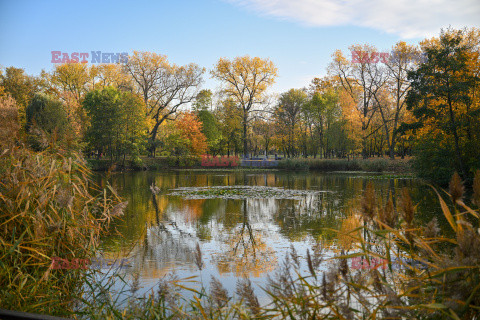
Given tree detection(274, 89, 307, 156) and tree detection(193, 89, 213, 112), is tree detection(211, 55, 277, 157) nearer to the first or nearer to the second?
tree detection(193, 89, 213, 112)

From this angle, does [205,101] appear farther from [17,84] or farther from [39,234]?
[39,234]

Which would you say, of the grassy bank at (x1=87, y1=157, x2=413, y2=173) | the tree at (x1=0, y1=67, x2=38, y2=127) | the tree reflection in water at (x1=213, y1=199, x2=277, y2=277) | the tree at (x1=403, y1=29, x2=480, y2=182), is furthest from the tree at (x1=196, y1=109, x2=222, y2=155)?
the tree reflection in water at (x1=213, y1=199, x2=277, y2=277)

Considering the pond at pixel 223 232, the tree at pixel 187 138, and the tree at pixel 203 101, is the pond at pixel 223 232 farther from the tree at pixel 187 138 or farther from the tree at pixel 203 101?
the tree at pixel 203 101

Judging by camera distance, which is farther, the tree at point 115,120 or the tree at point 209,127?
the tree at point 209,127

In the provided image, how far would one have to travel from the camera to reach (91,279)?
4605mm

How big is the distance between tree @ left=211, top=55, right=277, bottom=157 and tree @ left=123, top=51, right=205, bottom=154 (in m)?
3.60

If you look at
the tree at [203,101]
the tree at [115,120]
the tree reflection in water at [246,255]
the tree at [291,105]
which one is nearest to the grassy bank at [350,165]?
the tree at [291,105]

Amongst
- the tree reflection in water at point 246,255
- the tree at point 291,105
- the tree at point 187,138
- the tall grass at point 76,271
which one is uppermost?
the tree at point 291,105

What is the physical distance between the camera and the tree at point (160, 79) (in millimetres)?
42469

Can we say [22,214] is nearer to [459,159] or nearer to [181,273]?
[181,273]

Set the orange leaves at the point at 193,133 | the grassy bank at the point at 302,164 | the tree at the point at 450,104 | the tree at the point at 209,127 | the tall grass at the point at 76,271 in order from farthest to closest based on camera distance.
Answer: the tree at the point at 209,127 → the orange leaves at the point at 193,133 → the grassy bank at the point at 302,164 → the tree at the point at 450,104 → the tall grass at the point at 76,271

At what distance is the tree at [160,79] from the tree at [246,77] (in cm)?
360

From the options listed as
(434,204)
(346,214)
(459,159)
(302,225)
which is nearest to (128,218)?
Result: (302,225)

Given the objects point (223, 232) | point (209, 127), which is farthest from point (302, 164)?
point (223, 232)
